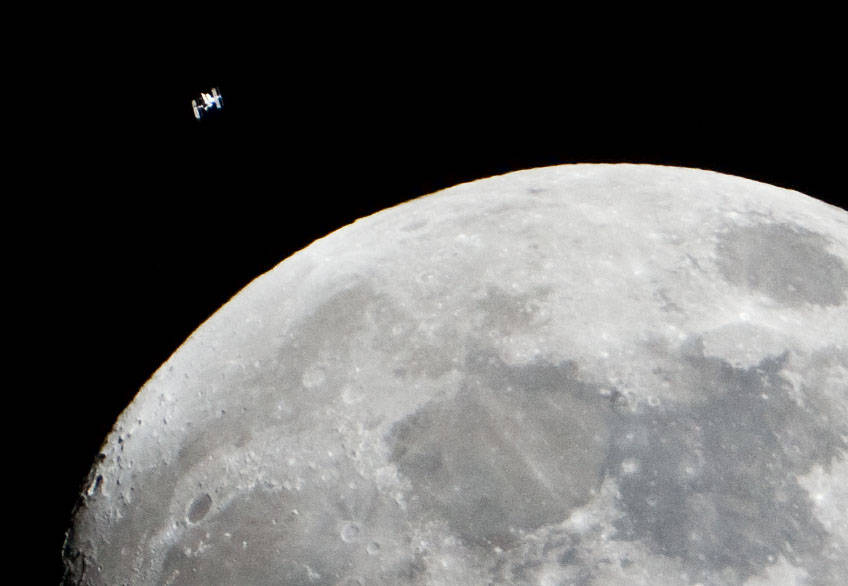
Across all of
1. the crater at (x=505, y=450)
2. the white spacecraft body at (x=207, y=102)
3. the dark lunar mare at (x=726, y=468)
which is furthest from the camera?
the white spacecraft body at (x=207, y=102)

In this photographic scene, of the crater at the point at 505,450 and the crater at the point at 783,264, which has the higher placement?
the crater at the point at 505,450

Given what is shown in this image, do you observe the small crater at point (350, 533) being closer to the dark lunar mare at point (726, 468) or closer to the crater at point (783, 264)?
the dark lunar mare at point (726, 468)

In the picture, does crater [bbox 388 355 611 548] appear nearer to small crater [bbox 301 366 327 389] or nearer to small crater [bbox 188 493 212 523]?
small crater [bbox 301 366 327 389]

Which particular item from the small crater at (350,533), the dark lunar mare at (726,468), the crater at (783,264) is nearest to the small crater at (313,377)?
the small crater at (350,533)

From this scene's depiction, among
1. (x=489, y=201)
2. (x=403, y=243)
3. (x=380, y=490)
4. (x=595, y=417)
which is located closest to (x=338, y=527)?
(x=380, y=490)

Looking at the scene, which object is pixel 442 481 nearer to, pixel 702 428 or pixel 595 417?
pixel 595 417

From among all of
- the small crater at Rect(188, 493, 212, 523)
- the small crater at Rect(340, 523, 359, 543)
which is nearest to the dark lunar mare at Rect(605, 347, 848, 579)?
the small crater at Rect(340, 523, 359, 543)
